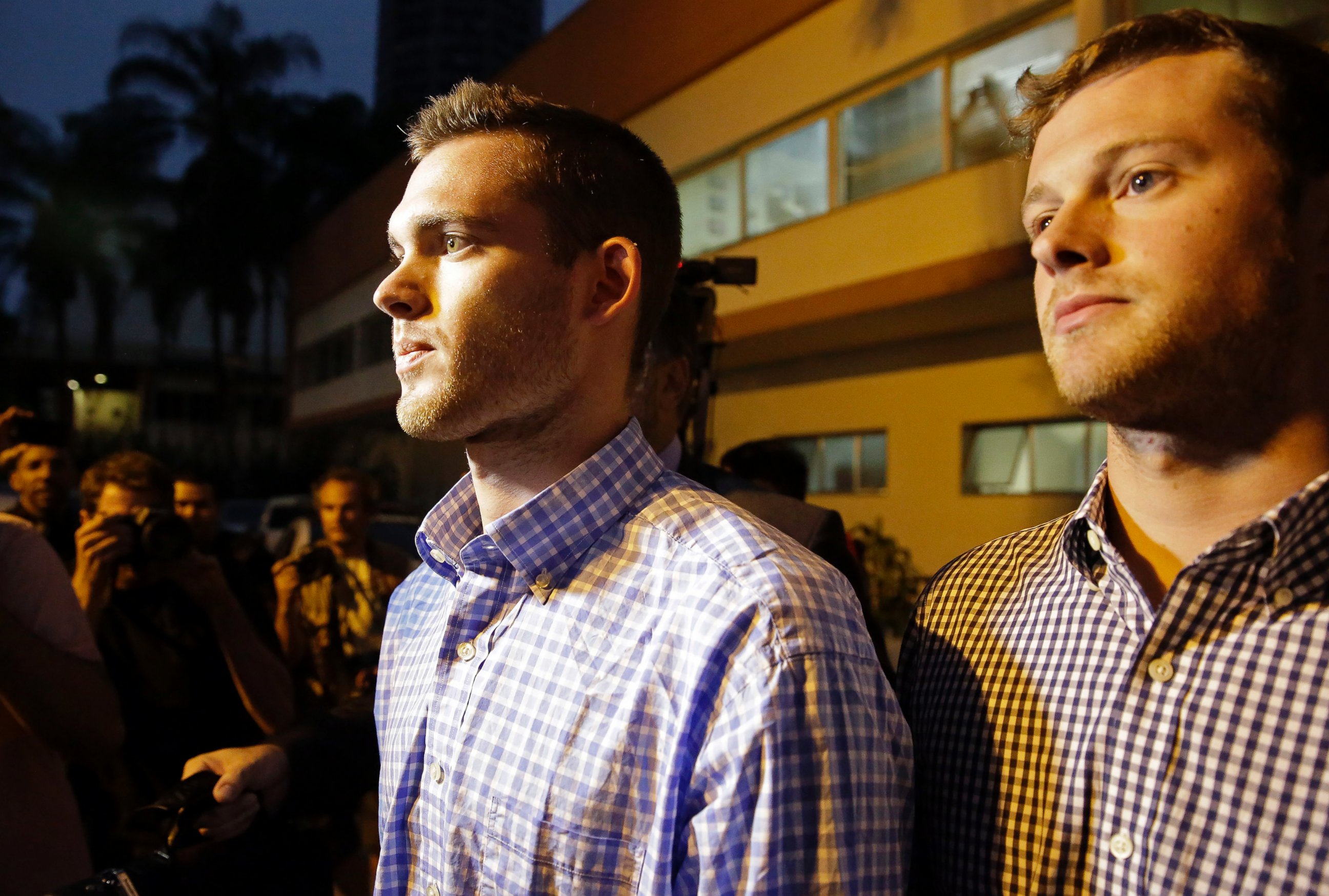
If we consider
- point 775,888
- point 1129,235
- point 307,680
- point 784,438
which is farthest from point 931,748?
point 307,680

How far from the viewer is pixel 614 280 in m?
1.08

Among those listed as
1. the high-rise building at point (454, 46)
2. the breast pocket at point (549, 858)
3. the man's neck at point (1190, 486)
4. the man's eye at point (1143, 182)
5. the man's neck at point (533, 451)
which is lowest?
the breast pocket at point (549, 858)

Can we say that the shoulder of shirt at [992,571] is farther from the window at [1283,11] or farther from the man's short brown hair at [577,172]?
the window at [1283,11]

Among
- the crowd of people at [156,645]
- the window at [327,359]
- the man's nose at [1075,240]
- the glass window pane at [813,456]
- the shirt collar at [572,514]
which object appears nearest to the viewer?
the man's nose at [1075,240]

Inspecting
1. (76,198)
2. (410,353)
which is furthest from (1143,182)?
(76,198)

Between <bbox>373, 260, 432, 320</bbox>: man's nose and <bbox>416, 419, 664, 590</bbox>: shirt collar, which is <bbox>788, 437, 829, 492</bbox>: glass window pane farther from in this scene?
<bbox>373, 260, 432, 320</bbox>: man's nose

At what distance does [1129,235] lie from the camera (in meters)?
0.83

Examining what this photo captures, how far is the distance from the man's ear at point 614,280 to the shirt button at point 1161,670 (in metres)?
0.65

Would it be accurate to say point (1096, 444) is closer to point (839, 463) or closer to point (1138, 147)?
point (839, 463)

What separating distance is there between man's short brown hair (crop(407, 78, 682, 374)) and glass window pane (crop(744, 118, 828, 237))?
4.18 ft

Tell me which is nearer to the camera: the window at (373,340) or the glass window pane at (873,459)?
the glass window pane at (873,459)

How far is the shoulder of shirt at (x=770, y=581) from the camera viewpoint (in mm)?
798

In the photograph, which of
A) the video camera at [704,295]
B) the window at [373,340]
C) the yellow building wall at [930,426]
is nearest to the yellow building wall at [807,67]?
the video camera at [704,295]

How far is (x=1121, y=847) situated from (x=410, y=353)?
85cm
